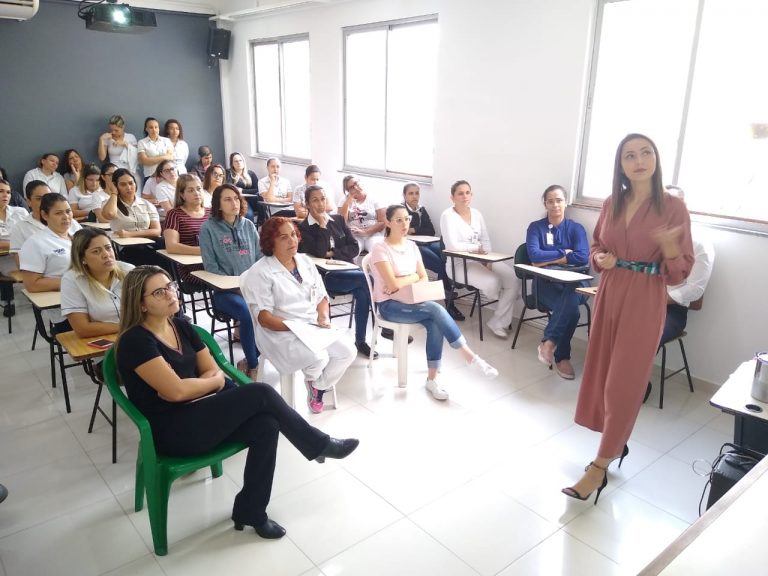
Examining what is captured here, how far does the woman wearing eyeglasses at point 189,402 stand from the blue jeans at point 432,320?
1.35 meters

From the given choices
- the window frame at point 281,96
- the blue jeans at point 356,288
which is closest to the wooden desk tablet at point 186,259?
the blue jeans at point 356,288

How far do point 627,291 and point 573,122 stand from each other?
7.85 feet

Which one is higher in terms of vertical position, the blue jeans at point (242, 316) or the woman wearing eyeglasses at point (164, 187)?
the woman wearing eyeglasses at point (164, 187)

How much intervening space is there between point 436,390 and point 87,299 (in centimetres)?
206

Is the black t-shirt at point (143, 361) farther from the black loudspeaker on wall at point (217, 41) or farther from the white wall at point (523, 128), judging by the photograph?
the black loudspeaker on wall at point (217, 41)

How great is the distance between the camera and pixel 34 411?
3322 mm

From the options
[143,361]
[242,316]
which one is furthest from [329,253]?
[143,361]

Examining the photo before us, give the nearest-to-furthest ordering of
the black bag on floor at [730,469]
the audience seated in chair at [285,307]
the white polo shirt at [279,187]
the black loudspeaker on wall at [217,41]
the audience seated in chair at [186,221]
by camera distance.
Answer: the black bag on floor at [730,469] → the audience seated in chair at [285,307] → the audience seated in chair at [186,221] → the white polo shirt at [279,187] → the black loudspeaker on wall at [217,41]

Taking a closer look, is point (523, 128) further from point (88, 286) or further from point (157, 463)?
point (157, 463)

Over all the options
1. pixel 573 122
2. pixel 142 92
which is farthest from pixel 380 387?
pixel 142 92

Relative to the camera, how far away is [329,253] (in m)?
4.45

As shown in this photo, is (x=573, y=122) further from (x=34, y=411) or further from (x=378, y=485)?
(x=34, y=411)

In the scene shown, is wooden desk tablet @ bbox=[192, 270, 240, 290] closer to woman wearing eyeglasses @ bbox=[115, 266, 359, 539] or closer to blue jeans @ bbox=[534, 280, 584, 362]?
woman wearing eyeglasses @ bbox=[115, 266, 359, 539]

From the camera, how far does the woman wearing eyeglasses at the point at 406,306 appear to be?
3592 millimetres
